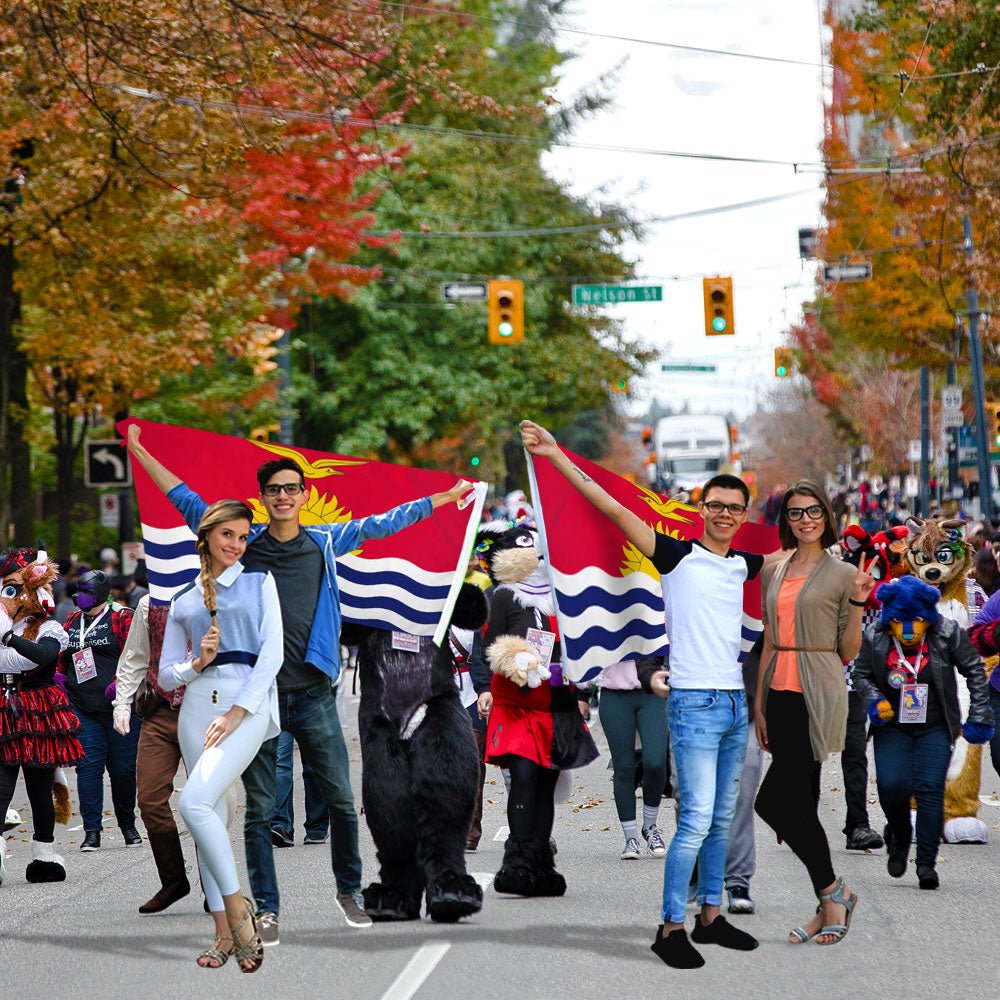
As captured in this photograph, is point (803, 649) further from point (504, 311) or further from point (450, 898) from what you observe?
point (504, 311)

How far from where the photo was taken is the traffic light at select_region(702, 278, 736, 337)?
2927 cm

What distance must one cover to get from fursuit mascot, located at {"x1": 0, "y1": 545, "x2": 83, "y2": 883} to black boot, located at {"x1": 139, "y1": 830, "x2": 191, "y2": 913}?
1556mm

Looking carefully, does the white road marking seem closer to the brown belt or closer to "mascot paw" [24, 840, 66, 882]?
the brown belt

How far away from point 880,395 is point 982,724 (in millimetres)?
60961

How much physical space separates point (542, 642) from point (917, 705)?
6.32 feet

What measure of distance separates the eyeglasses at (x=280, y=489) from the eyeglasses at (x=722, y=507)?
1771 millimetres

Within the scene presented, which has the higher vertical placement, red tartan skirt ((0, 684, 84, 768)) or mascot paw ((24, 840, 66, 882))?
red tartan skirt ((0, 684, 84, 768))

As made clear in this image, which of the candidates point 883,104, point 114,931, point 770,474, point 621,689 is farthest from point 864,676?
point 770,474

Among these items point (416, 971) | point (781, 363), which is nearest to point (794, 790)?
point (416, 971)

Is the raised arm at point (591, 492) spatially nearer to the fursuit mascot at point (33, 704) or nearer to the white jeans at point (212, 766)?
the white jeans at point (212, 766)

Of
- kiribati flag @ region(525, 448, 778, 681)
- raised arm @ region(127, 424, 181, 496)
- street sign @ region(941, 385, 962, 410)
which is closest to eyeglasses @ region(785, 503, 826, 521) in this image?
kiribati flag @ region(525, 448, 778, 681)

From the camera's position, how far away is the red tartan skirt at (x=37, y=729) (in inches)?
412

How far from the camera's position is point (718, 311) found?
96.2ft

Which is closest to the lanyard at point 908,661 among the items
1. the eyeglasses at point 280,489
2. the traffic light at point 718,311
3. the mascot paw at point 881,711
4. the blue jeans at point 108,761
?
the mascot paw at point 881,711
